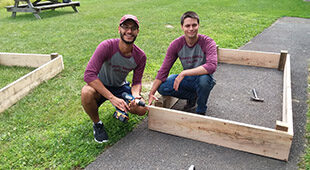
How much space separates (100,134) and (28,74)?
83.7 inches

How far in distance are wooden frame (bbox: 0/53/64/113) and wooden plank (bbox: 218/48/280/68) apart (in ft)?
11.5

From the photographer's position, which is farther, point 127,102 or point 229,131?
point 127,102

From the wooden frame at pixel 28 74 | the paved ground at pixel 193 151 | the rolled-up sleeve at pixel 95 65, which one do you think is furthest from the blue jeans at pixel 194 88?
the wooden frame at pixel 28 74

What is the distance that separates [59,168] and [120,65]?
1.35 meters

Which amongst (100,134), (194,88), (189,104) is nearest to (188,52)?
(194,88)

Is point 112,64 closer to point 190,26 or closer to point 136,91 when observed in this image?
point 136,91

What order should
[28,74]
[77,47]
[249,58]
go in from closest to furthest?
[28,74] < [249,58] < [77,47]

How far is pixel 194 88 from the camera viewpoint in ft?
12.1

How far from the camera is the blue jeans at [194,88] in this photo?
3494mm

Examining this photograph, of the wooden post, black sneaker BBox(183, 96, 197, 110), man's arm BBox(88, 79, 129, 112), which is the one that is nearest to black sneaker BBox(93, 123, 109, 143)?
man's arm BBox(88, 79, 129, 112)

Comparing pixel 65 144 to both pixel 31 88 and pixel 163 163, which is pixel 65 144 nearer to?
pixel 163 163

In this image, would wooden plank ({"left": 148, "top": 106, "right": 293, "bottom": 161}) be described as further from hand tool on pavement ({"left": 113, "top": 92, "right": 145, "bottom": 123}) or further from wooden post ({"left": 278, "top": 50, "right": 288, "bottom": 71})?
wooden post ({"left": 278, "top": 50, "right": 288, "bottom": 71})

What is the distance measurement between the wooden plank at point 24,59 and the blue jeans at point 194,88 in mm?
2937

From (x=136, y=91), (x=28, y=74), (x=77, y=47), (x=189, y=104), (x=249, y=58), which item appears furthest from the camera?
(x=77, y=47)
